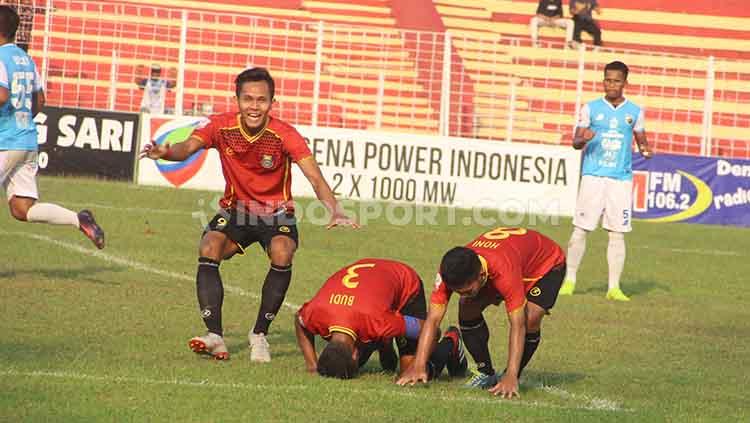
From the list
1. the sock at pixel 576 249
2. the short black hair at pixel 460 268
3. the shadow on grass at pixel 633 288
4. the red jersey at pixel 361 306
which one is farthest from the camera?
the shadow on grass at pixel 633 288

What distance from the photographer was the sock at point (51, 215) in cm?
1090

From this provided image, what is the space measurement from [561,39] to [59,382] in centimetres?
2351

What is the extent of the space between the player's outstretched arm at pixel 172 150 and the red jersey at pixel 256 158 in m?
0.10

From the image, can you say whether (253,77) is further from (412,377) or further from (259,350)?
(412,377)

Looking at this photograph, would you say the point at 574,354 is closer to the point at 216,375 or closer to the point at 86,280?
the point at 216,375

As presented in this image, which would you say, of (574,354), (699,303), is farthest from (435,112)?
(574,354)

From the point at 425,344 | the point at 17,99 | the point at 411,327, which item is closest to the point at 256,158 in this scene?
the point at 411,327

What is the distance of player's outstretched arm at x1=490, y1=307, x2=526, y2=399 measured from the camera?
7.39 meters

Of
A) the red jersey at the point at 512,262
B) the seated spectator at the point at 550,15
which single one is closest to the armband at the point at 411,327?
the red jersey at the point at 512,262

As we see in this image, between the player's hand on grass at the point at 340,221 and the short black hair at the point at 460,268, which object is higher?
the player's hand on grass at the point at 340,221

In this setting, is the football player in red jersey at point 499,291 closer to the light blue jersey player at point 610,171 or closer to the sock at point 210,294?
the sock at point 210,294

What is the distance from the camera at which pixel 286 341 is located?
9570 mm

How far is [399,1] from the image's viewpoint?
30.3 metres

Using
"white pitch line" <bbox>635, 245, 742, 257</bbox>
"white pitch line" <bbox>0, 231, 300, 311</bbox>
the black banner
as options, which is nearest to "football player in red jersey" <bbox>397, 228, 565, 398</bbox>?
"white pitch line" <bbox>0, 231, 300, 311</bbox>
